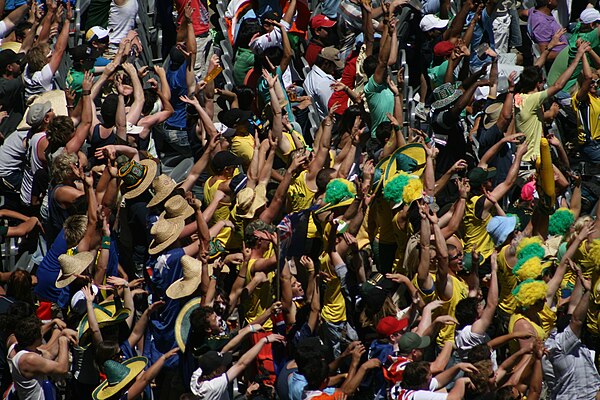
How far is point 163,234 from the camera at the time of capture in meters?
13.4

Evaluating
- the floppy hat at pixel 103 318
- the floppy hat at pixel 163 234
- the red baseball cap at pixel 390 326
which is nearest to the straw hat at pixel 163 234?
the floppy hat at pixel 163 234

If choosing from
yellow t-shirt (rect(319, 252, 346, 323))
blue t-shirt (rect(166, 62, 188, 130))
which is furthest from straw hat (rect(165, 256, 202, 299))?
blue t-shirt (rect(166, 62, 188, 130))

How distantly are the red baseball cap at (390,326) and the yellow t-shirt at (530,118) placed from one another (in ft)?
12.5

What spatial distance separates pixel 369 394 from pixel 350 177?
9.55 ft

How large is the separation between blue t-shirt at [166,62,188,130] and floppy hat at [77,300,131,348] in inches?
139

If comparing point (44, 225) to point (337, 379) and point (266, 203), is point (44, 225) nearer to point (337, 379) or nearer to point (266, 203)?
point (266, 203)

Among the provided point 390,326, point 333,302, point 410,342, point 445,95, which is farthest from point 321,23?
point 410,342

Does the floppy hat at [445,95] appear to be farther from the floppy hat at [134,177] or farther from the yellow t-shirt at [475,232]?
the floppy hat at [134,177]

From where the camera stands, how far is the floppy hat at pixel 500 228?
1423cm

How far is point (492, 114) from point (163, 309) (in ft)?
14.7

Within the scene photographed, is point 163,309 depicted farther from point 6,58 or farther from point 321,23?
point 321,23

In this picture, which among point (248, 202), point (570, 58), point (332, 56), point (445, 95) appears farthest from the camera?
point (570, 58)

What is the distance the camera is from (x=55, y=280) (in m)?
13.4

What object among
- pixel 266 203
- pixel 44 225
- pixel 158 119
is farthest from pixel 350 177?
pixel 44 225
